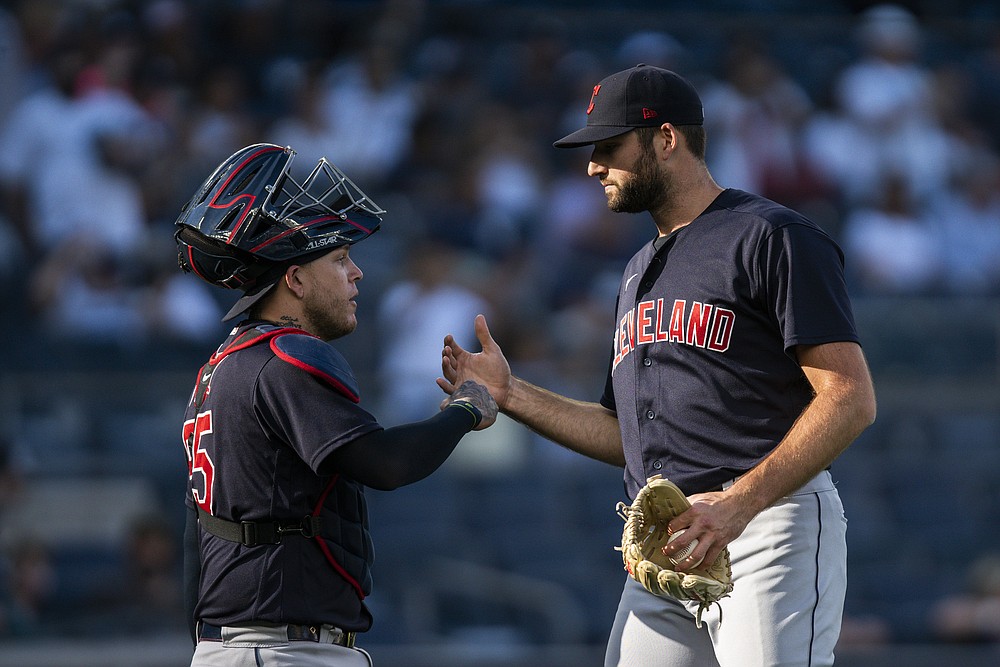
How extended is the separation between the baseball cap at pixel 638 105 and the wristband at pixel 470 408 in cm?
76

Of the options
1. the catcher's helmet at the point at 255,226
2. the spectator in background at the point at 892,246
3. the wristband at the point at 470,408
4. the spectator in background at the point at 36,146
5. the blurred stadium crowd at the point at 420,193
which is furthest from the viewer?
the spectator in background at the point at 892,246

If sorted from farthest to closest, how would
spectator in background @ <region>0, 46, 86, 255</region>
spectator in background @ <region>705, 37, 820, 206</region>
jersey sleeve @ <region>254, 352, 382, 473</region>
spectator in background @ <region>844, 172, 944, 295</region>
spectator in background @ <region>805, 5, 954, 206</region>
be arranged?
spectator in background @ <region>805, 5, 954, 206</region>, spectator in background @ <region>705, 37, 820, 206</region>, spectator in background @ <region>844, 172, 944, 295</region>, spectator in background @ <region>0, 46, 86, 255</region>, jersey sleeve @ <region>254, 352, 382, 473</region>

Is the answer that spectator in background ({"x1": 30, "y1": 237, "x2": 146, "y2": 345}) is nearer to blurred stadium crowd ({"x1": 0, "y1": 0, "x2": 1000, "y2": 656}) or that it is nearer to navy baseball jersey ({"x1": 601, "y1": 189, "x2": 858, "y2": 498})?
blurred stadium crowd ({"x1": 0, "y1": 0, "x2": 1000, "y2": 656})

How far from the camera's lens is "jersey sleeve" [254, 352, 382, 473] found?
299 cm

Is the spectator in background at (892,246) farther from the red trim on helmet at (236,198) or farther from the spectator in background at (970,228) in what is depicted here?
the red trim on helmet at (236,198)

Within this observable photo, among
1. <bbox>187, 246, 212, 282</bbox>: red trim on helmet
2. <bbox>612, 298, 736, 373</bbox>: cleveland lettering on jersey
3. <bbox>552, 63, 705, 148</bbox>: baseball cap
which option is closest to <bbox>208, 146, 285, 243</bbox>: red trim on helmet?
<bbox>187, 246, 212, 282</bbox>: red trim on helmet

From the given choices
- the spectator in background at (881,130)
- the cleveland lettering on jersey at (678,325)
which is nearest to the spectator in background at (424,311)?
the spectator in background at (881,130)

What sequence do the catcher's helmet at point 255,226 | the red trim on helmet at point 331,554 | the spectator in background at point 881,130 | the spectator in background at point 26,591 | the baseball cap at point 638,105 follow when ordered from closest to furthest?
the red trim on helmet at point 331,554 < the catcher's helmet at point 255,226 < the baseball cap at point 638,105 < the spectator in background at point 26,591 < the spectator in background at point 881,130

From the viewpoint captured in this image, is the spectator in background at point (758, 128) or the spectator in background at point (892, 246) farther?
the spectator in background at point (758, 128)

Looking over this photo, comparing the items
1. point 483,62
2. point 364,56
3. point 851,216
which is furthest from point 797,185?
point 364,56

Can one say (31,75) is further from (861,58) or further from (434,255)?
(861,58)

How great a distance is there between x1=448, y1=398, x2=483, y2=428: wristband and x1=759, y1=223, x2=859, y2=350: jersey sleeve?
0.80m

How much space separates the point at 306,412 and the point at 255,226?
20.1 inches

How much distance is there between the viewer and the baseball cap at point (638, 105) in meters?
3.57
